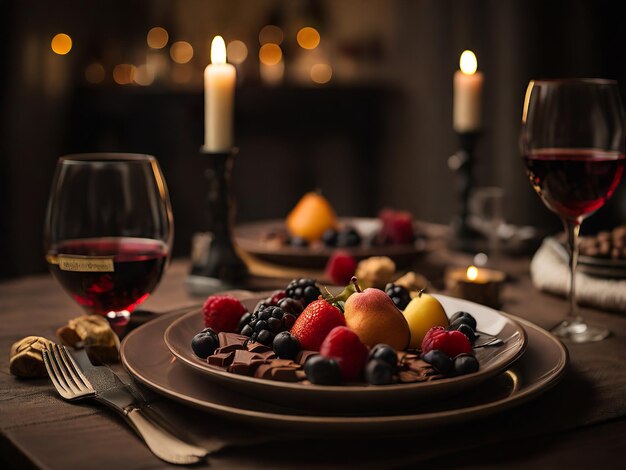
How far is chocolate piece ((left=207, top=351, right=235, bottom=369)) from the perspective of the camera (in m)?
0.80

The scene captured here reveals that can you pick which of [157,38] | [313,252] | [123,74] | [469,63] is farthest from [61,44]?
[313,252]

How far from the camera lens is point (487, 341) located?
883mm

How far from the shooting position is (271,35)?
4.42 m

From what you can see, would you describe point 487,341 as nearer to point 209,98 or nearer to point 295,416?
point 295,416

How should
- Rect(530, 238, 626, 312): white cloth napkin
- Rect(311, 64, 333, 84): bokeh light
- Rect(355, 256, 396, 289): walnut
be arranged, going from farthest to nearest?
1. Rect(311, 64, 333, 84): bokeh light
2. Rect(355, 256, 396, 289): walnut
3. Rect(530, 238, 626, 312): white cloth napkin

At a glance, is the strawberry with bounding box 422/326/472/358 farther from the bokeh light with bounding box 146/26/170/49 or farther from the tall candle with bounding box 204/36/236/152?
the bokeh light with bounding box 146/26/170/49

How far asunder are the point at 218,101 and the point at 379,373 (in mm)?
859

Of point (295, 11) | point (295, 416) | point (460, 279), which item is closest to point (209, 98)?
point (460, 279)

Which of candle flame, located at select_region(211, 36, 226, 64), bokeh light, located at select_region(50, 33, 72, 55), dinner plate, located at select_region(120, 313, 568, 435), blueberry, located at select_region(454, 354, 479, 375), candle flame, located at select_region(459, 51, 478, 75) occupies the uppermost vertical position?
bokeh light, located at select_region(50, 33, 72, 55)

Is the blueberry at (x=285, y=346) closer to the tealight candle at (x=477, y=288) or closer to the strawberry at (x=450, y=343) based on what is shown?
the strawberry at (x=450, y=343)

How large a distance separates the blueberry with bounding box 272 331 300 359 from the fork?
5.8 inches

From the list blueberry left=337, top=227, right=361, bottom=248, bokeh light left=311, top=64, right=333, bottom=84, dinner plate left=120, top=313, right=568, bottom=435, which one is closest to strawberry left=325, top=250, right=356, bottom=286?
blueberry left=337, top=227, right=361, bottom=248

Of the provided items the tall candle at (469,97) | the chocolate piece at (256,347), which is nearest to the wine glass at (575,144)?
the chocolate piece at (256,347)

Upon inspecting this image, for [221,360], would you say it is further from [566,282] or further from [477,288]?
[566,282]
